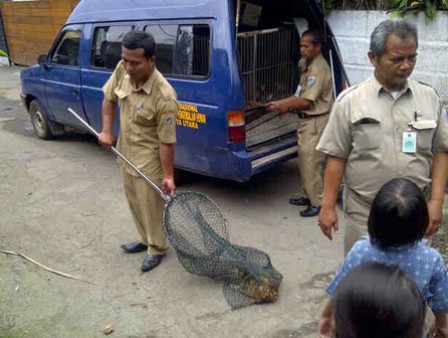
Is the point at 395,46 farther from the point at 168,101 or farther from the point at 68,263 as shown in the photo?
the point at 68,263

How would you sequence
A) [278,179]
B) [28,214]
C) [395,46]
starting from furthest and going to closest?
[278,179]
[28,214]
[395,46]

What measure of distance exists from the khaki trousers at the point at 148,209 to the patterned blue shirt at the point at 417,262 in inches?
80.1

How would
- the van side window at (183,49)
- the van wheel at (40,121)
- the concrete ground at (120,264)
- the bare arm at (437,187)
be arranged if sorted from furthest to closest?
the van wheel at (40,121)
the van side window at (183,49)
the concrete ground at (120,264)
the bare arm at (437,187)

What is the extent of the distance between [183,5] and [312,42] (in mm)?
1220

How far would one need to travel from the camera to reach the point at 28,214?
495cm

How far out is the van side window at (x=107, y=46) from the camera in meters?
5.44

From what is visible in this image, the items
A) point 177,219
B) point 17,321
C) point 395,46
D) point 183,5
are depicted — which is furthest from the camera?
point 183,5

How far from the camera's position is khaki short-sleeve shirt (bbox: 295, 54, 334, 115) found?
4.46 m

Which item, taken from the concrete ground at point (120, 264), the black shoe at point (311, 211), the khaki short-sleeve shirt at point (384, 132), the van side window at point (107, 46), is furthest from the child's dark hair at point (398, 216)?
the van side window at point (107, 46)

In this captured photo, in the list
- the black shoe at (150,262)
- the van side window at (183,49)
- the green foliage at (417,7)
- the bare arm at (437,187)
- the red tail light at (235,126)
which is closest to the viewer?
the bare arm at (437,187)

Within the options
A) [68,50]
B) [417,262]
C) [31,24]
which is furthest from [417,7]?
[31,24]

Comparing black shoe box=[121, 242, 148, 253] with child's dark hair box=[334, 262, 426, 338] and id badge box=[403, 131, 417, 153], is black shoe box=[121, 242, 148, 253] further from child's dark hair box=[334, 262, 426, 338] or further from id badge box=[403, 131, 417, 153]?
child's dark hair box=[334, 262, 426, 338]

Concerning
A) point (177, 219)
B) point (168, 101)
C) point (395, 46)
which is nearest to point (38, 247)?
point (177, 219)

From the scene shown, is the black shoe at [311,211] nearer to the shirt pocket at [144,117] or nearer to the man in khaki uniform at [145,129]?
the man in khaki uniform at [145,129]
